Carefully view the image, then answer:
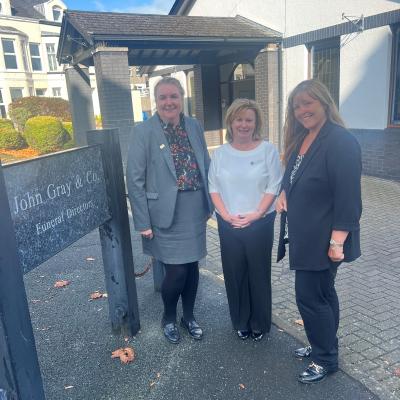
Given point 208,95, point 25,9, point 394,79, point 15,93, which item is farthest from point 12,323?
point 25,9

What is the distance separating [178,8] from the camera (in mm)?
14750

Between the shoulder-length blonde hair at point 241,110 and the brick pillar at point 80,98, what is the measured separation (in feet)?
36.6

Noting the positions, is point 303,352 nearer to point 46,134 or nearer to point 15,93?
point 46,134

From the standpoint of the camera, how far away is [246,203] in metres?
2.78

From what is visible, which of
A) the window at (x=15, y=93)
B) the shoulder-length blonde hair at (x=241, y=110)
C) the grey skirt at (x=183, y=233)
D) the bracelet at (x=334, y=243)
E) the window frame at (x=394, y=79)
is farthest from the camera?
the window at (x=15, y=93)

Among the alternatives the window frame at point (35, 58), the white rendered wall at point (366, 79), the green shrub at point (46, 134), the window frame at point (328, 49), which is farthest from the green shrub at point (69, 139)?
the window frame at point (35, 58)

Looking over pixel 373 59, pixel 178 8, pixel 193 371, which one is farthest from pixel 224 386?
pixel 178 8

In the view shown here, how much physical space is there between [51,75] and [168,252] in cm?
3420

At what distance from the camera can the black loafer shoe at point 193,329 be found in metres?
3.11

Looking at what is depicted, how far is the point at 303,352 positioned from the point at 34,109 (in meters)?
21.3

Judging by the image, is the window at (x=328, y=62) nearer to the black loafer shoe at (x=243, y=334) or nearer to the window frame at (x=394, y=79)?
the window frame at (x=394, y=79)

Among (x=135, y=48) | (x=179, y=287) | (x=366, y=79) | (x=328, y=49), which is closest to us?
(x=179, y=287)

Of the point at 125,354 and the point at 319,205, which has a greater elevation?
the point at 319,205

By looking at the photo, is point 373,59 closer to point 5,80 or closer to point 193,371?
point 193,371
